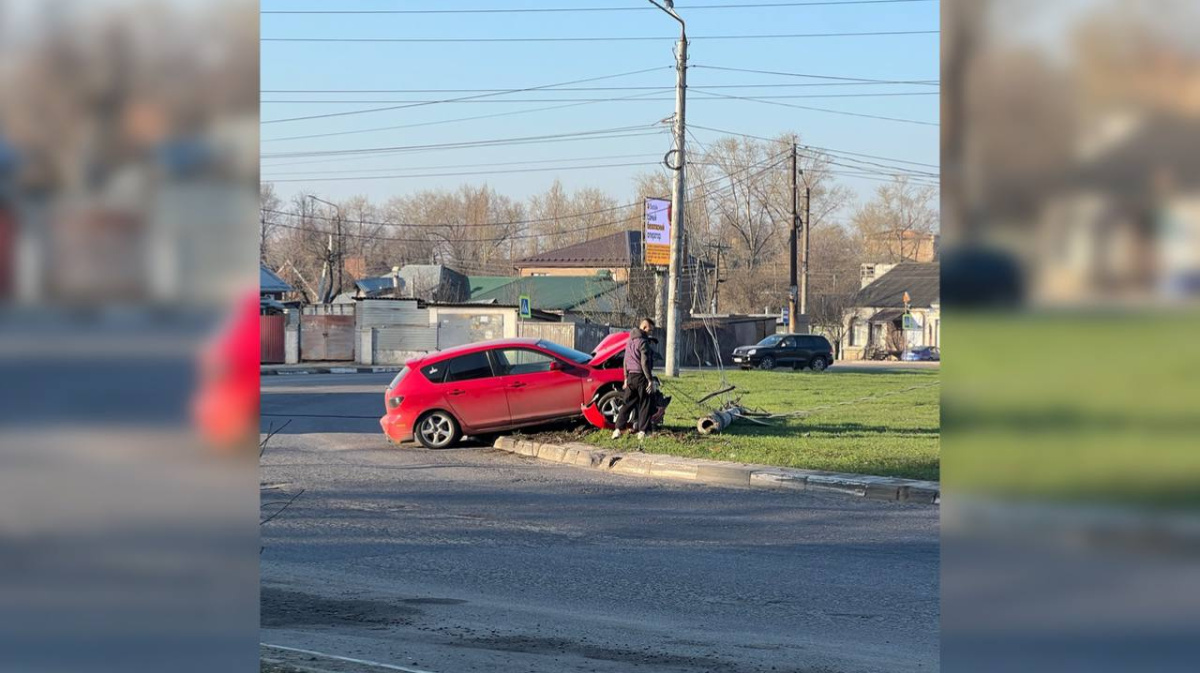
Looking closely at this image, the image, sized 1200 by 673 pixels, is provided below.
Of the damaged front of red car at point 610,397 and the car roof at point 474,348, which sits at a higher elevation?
the car roof at point 474,348

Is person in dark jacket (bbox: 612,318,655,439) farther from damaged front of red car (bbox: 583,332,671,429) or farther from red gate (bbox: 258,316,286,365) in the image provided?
red gate (bbox: 258,316,286,365)

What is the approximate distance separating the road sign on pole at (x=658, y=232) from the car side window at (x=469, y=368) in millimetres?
13944


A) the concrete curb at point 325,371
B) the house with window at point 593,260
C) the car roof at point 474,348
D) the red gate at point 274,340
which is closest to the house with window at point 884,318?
the house with window at point 593,260

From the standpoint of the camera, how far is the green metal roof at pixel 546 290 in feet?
214

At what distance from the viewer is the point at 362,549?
1058 cm
